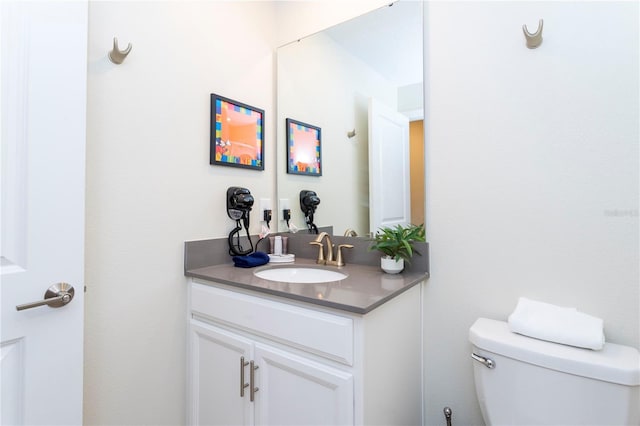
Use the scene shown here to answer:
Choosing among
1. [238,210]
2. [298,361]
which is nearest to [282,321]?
[298,361]

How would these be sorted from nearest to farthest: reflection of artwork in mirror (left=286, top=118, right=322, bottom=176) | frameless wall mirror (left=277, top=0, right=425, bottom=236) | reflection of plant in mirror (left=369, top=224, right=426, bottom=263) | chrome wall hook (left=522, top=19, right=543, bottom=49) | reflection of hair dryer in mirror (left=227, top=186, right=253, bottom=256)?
chrome wall hook (left=522, top=19, right=543, bottom=49)
reflection of plant in mirror (left=369, top=224, right=426, bottom=263)
frameless wall mirror (left=277, top=0, right=425, bottom=236)
reflection of hair dryer in mirror (left=227, top=186, right=253, bottom=256)
reflection of artwork in mirror (left=286, top=118, right=322, bottom=176)

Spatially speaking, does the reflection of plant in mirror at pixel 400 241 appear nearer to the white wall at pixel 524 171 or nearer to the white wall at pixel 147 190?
the white wall at pixel 524 171

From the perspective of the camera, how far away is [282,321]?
1.01 meters

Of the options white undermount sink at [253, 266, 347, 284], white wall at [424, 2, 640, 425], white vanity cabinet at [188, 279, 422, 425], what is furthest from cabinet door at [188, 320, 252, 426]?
white wall at [424, 2, 640, 425]

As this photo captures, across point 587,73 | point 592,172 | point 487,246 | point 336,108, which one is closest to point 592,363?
Answer: point 487,246

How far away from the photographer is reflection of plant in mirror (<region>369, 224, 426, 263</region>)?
122cm

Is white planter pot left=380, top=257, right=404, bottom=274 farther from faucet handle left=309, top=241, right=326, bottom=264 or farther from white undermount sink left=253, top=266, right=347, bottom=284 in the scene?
faucet handle left=309, top=241, right=326, bottom=264

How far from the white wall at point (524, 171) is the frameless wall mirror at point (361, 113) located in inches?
3.5

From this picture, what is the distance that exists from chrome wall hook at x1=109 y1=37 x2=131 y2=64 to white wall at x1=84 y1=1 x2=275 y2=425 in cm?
2

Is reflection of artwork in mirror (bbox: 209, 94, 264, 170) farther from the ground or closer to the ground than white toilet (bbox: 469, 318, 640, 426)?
farther from the ground

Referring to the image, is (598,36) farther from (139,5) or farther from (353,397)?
(139,5)

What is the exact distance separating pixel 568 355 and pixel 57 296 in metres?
1.38

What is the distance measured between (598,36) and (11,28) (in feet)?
5.45

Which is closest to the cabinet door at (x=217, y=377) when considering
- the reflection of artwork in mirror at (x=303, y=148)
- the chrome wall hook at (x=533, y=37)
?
the reflection of artwork in mirror at (x=303, y=148)
